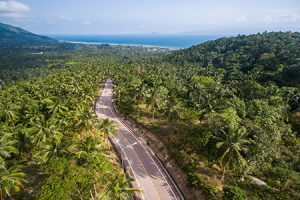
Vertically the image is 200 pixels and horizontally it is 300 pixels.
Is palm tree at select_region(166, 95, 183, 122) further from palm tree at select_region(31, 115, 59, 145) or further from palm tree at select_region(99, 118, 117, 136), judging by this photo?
palm tree at select_region(31, 115, 59, 145)

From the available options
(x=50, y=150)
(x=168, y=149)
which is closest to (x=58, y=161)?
(x=50, y=150)

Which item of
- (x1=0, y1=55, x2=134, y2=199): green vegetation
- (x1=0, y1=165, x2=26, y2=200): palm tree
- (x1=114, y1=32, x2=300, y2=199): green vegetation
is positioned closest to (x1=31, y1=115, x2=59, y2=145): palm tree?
(x1=0, y1=55, x2=134, y2=199): green vegetation

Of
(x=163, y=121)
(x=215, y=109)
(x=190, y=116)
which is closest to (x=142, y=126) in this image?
(x=163, y=121)

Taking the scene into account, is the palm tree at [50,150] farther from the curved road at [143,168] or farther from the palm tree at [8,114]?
the palm tree at [8,114]

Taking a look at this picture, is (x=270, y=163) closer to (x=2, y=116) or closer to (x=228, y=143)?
(x=228, y=143)

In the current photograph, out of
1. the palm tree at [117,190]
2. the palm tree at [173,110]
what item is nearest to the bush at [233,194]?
the palm tree at [117,190]

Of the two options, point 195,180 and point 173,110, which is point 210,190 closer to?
point 195,180
